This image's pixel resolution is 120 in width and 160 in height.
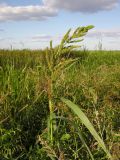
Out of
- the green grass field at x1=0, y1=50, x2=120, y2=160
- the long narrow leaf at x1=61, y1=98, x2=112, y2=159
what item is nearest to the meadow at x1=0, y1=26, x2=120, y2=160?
the green grass field at x1=0, y1=50, x2=120, y2=160

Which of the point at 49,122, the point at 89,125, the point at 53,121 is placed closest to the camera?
the point at 89,125

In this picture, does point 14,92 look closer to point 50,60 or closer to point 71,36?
point 50,60

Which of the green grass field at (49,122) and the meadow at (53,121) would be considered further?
the green grass field at (49,122)

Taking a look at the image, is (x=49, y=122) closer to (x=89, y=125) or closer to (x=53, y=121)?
(x=53, y=121)

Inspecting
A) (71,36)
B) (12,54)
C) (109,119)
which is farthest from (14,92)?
(12,54)

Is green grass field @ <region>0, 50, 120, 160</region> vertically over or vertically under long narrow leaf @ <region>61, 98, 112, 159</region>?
under

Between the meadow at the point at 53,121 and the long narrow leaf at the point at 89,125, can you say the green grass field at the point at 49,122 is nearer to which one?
the meadow at the point at 53,121

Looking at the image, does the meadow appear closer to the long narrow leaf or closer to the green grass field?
the green grass field

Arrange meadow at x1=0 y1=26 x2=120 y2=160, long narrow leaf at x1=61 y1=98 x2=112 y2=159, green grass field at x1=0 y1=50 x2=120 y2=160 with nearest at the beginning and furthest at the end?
long narrow leaf at x1=61 y1=98 x2=112 y2=159 → meadow at x1=0 y1=26 x2=120 y2=160 → green grass field at x1=0 y1=50 x2=120 y2=160

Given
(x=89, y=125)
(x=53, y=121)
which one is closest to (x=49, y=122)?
(x=53, y=121)

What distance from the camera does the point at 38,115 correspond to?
321 cm

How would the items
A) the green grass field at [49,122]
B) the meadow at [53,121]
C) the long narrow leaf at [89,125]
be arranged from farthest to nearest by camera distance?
1. the green grass field at [49,122]
2. the meadow at [53,121]
3. the long narrow leaf at [89,125]

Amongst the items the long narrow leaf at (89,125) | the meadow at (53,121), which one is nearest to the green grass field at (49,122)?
the meadow at (53,121)

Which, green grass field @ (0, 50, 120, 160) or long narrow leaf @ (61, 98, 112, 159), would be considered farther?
green grass field @ (0, 50, 120, 160)
